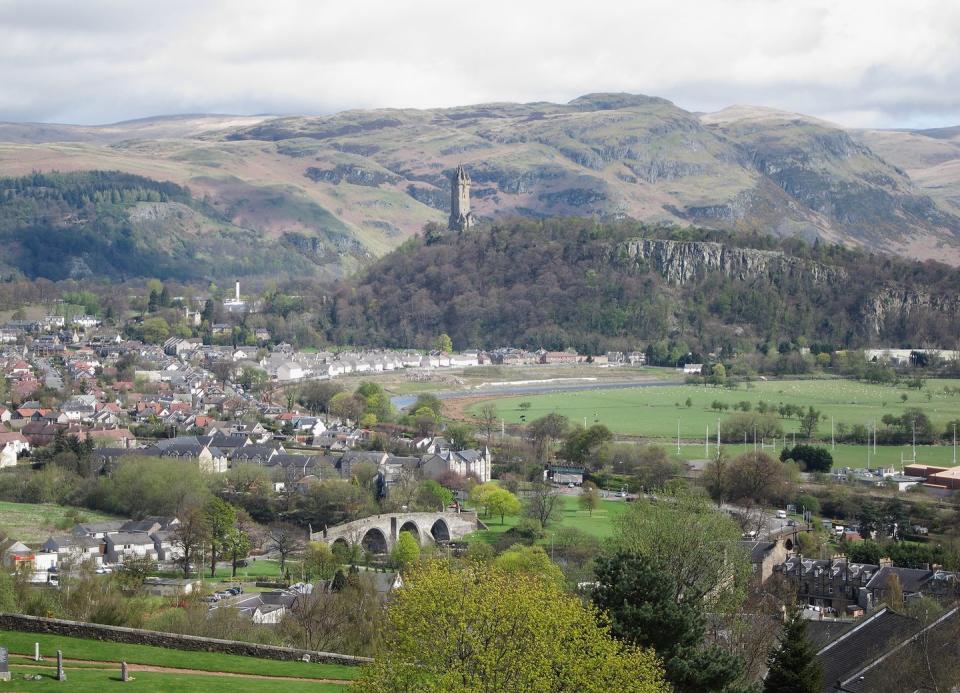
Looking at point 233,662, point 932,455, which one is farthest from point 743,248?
point 233,662

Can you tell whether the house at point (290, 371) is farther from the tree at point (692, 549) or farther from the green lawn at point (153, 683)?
the green lawn at point (153, 683)

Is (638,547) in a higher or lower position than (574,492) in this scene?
higher

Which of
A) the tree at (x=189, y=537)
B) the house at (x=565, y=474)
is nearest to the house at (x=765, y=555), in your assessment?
the tree at (x=189, y=537)

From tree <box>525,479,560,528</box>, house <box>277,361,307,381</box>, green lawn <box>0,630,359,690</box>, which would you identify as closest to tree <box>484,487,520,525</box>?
tree <box>525,479,560,528</box>

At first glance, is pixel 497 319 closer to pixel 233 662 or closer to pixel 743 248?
pixel 743 248

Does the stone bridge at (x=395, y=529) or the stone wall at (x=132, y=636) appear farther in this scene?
the stone bridge at (x=395, y=529)

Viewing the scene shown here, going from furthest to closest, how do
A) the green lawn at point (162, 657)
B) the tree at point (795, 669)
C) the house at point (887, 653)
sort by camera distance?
the green lawn at point (162, 657) → the house at point (887, 653) → the tree at point (795, 669)

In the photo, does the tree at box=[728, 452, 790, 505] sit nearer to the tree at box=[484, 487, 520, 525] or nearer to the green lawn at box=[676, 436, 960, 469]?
the tree at box=[484, 487, 520, 525]
